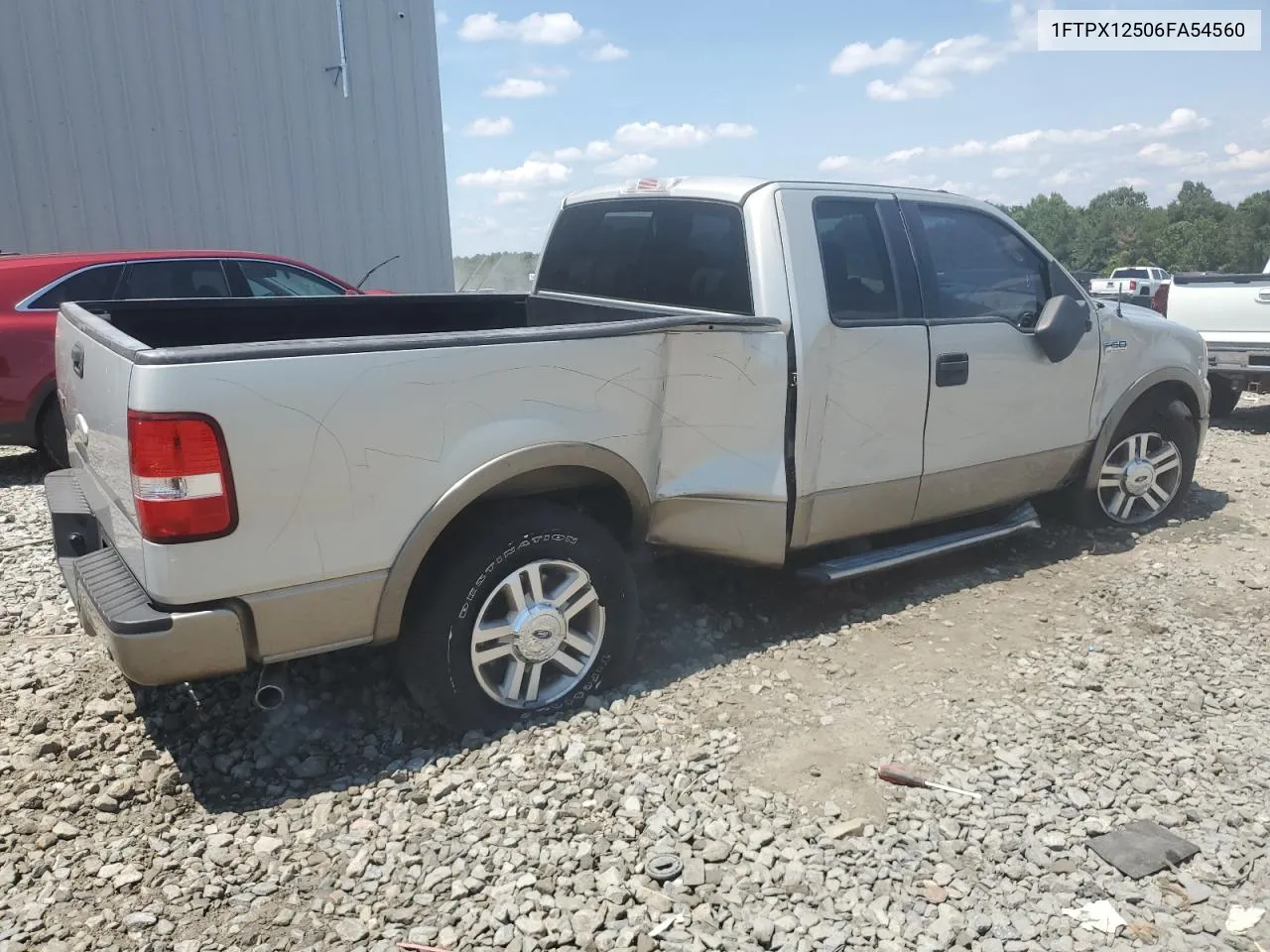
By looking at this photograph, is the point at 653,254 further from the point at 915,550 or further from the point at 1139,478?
the point at 1139,478

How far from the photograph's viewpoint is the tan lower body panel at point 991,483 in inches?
176

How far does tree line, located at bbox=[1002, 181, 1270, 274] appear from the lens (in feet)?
307

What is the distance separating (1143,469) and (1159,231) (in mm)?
110754

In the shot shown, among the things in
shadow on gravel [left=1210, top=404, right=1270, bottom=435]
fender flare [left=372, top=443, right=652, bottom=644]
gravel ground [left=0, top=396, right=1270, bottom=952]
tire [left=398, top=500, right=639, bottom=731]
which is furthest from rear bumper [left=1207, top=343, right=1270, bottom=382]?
fender flare [left=372, top=443, right=652, bottom=644]

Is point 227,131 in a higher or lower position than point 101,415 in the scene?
higher

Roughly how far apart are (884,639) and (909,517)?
0.60 metres

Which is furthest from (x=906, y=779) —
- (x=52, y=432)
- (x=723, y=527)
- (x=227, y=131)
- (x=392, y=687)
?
(x=227, y=131)

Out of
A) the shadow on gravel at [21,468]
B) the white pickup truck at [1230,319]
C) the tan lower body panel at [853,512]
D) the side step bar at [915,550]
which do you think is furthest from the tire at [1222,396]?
the shadow on gravel at [21,468]

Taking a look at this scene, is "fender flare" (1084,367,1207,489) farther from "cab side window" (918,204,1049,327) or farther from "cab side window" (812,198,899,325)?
"cab side window" (812,198,899,325)

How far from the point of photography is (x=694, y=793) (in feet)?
9.93

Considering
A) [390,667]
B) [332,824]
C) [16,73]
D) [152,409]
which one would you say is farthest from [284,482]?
[16,73]

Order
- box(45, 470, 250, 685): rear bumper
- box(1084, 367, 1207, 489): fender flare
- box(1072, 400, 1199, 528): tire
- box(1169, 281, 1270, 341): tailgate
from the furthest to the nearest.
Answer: box(1169, 281, 1270, 341): tailgate → box(1072, 400, 1199, 528): tire → box(1084, 367, 1207, 489): fender flare → box(45, 470, 250, 685): rear bumper

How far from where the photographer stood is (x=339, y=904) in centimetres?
257

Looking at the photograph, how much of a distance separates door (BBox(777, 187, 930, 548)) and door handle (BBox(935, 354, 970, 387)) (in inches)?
3.4
